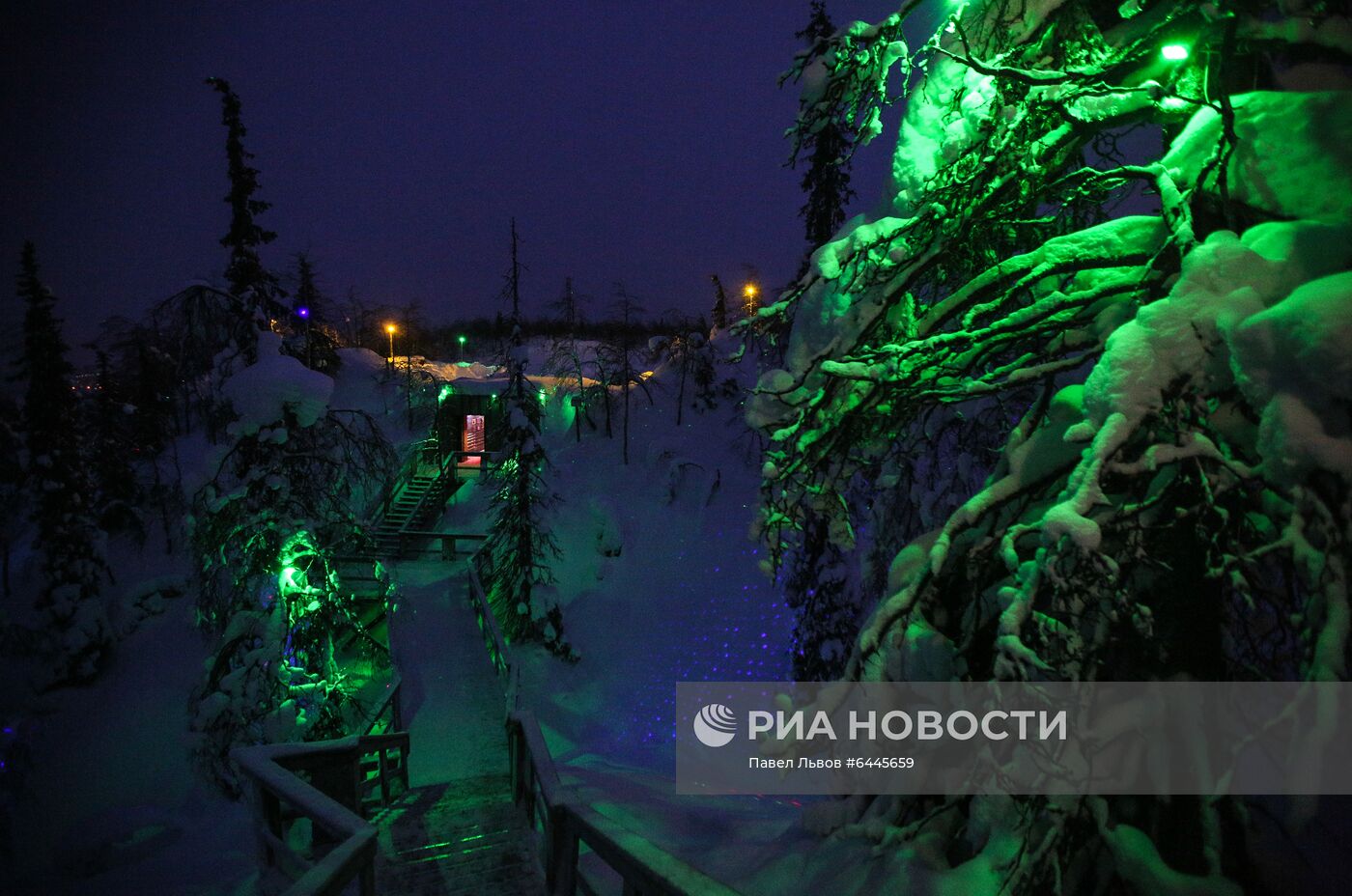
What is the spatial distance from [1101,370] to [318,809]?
194 inches

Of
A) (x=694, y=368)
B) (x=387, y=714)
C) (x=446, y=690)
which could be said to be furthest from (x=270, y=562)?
(x=694, y=368)

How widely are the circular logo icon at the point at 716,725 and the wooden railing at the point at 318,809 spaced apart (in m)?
6.62

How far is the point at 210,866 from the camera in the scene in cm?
873

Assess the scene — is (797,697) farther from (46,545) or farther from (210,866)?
(46,545)

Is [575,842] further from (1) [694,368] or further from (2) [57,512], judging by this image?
(1) [694,368]

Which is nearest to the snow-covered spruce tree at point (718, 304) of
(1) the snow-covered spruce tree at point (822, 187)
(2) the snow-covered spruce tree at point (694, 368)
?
(2) the snow-covered spruce tree at point (694, 368)

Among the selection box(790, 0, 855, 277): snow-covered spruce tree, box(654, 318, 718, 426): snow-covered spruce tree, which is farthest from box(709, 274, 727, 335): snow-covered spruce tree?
box(790, 0, 855, 277): snow-covered spruce tree

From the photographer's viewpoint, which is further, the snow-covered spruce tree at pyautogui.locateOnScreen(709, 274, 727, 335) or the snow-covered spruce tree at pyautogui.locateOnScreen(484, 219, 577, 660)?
the snow-covered spruce tree at pyautogui.locateOnScreen(709, 274, 727, 335)

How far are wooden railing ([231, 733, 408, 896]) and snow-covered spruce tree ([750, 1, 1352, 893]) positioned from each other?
3.07 m

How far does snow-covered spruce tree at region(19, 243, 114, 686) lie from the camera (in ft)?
69.2

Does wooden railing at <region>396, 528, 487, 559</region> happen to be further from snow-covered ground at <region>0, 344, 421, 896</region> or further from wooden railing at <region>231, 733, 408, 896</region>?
wooden railing at <region>231, 733, 408, 896</region>

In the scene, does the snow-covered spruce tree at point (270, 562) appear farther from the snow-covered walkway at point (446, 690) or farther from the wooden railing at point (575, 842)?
the wooden railing at point (575, 842)

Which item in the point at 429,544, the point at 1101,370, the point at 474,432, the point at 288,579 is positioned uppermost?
the point at 474,432

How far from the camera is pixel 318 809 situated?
3.86m
